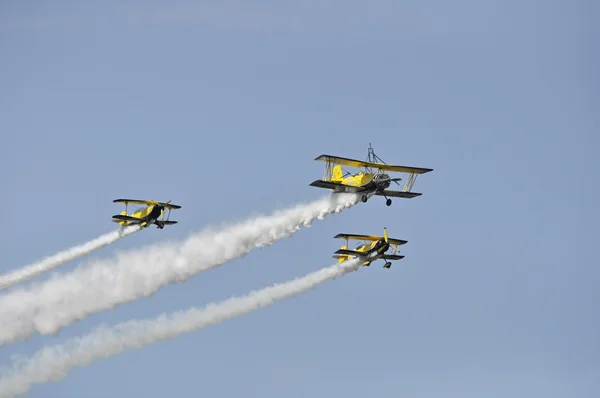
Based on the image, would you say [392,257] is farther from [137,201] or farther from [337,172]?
[137,201]

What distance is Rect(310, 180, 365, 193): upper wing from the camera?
3821 inches

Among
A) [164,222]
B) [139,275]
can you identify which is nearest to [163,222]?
[164,222]

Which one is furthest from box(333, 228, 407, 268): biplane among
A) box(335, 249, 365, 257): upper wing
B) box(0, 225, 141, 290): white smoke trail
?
box(0, 225, 141, 290): white smoke trail

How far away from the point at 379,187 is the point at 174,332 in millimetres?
17678

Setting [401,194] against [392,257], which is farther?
[392,257]

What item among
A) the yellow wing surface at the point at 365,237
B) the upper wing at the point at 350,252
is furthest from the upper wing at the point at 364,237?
the upper wing at the point at 350,252

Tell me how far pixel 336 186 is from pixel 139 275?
16.6m

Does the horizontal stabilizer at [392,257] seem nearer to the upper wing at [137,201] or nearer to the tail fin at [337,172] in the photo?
the tail fin at [337,172]

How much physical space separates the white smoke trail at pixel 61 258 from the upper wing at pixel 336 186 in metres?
21.4

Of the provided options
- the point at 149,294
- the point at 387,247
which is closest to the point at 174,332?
the point at 149,294

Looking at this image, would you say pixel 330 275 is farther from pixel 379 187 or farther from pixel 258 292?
pixel 379 187

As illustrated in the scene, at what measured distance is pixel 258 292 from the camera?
10744 centimetres

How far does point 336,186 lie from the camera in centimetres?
9831

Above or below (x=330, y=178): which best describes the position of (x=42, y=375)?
below
